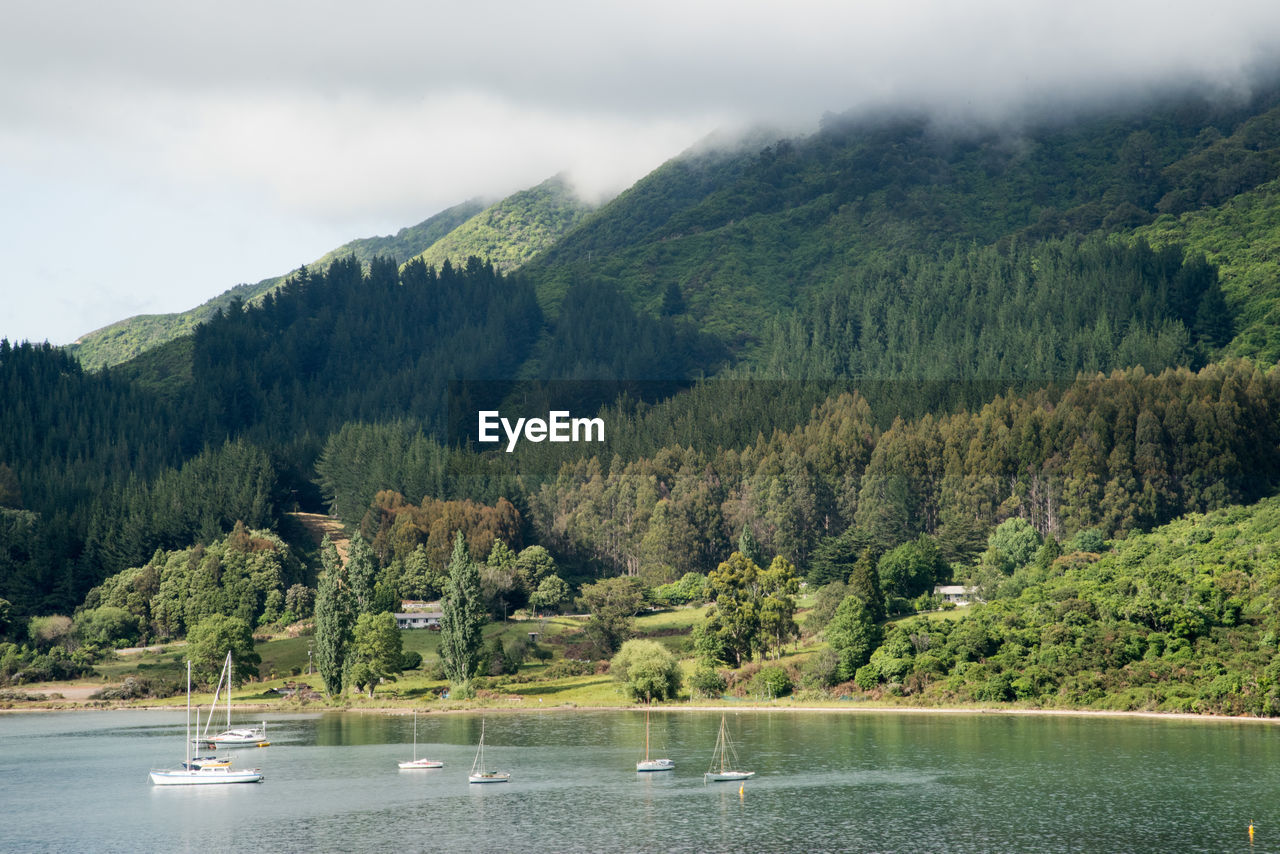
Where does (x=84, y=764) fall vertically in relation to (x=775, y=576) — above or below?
below

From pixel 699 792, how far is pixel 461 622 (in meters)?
58.0

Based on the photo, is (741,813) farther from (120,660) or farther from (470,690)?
(120,660)

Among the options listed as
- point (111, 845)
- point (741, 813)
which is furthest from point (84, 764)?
point (741, 813)

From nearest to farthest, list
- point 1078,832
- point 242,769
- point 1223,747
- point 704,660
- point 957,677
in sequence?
Result: point 1078,832 → point 1223,747 → point 242,769 → point 957,677 → point 704,660

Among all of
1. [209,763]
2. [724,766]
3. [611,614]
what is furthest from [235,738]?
Answer: [611,614]

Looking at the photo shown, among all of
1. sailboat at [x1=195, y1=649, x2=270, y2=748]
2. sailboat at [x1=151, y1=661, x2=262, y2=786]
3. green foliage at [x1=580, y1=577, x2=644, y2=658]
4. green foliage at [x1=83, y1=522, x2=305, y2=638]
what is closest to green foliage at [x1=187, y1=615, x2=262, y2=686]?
green foliage at [x1=83, y1=522, x2=305, y2=638]

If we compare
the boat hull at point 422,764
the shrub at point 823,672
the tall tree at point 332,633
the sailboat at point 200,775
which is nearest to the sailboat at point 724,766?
the boat hull at point 422,764

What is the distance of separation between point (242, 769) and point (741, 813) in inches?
1692

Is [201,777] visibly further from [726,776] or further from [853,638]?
[853,638]

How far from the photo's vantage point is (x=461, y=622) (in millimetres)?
149250

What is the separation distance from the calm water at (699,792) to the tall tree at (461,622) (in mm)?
19657

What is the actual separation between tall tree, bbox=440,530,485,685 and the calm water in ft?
64.5

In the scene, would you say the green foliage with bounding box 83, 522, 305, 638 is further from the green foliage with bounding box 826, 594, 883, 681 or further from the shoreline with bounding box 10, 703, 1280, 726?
the green foliage with bounding box 826, 594, 883, 681

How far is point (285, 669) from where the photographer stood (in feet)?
A: 545
